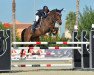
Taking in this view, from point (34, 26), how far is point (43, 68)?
8130 mm

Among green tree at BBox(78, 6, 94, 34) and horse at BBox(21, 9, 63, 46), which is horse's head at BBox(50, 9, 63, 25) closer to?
horse at BBox(21, 9, 63, 46)

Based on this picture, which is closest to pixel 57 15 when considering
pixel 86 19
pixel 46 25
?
pixel 46 25

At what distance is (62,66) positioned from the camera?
57.6ft

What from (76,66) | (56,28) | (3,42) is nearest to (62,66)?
(76,66)

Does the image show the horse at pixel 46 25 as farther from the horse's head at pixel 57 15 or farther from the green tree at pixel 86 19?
the green tree at pixel 86 19

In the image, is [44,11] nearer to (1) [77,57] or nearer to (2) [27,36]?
(2) [27,36]

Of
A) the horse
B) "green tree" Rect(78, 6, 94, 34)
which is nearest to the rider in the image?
the horse

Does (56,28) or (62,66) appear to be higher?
(56,28)

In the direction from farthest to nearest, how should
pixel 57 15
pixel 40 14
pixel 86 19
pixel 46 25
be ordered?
1. pixel 86 19
2. pixel 40 14
3. pixel 46 25
4. pixel 57 15

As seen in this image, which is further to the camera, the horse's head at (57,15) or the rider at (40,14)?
the rider at (40,14)

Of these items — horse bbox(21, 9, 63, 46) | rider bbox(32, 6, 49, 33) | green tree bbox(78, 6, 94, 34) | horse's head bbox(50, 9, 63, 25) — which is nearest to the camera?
horse's head bbox(50, 9, 63, 25)

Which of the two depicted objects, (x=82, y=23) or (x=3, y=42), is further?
(x=82, y=23)

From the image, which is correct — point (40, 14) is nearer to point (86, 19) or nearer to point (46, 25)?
point (46, 25)

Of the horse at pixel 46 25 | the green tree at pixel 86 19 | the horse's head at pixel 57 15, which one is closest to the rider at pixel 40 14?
the horse at pixel 46 25
